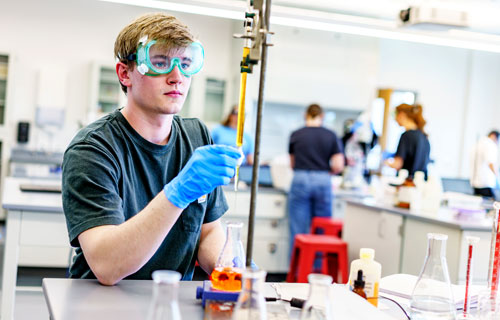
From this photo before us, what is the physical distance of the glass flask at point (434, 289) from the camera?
127 cm

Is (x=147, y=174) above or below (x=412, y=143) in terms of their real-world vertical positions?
below

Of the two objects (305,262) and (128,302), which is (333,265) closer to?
(305,262)

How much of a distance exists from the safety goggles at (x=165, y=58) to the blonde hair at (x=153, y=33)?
0.6 inches

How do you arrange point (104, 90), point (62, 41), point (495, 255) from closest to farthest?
point (495, 255)
point (104, 90)
point (62, 41)

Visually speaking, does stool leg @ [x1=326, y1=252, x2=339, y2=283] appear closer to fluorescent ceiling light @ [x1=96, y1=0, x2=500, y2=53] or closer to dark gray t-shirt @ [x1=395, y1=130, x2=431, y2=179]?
dark gray t-shirt @ [x1=395, y1=130, x2=431, y2=179]

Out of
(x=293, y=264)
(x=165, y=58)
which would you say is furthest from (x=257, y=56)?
(x=293, y=264)

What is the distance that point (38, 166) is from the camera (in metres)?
6.02

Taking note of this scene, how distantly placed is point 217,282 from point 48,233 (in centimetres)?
174

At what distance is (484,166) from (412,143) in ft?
8.05

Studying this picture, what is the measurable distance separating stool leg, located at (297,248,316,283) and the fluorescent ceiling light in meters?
1.93

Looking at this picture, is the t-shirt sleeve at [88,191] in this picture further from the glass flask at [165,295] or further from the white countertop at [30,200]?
the white countertop at [30,200]

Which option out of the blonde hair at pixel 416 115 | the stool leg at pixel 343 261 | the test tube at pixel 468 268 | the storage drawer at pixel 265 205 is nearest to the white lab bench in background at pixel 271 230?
the storage drawer at pixel 265 205

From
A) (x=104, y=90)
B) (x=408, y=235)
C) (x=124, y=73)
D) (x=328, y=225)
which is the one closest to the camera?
(x=124, y=73)

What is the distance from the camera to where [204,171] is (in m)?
1.26
